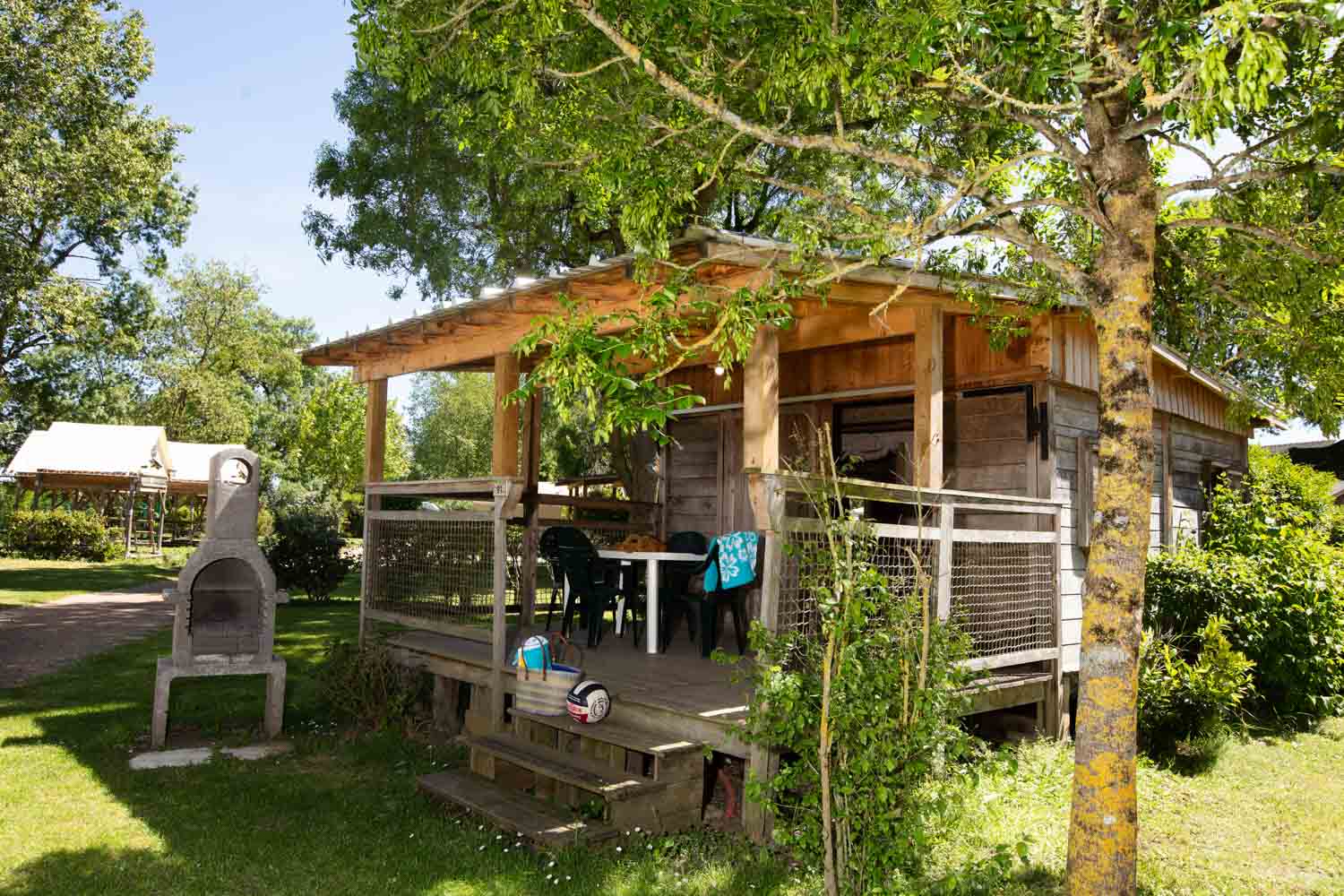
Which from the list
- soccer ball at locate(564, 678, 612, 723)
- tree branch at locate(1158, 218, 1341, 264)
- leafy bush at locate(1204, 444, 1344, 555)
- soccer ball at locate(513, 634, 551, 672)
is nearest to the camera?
tree branch at locate(1158, 218, 1341, 264)

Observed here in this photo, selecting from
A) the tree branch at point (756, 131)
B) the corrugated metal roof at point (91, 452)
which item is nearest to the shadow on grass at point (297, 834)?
the tree branch at point (756, 131)

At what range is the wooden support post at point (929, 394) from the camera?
6.30 m

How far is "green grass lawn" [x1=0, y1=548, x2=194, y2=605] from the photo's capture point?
1559 cm

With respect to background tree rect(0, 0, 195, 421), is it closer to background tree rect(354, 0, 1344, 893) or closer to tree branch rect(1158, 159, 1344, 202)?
background tree rect(354, 0, 1344, 893)

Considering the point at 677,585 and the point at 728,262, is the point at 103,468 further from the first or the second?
→ the point at 728,262

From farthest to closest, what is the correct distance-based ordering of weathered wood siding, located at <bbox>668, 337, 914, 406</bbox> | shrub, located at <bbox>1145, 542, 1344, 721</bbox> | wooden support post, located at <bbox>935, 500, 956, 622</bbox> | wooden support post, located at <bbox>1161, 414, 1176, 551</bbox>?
wooden support post, located at <bbox>1161, 414, 1176, 551</bbox>
weathered wood siding, located at <bbox>668, 337, 914, 406</bbox>
shrub, located at <bbox>1145, 542, 1344, 721</bbox>
wooden support post, located at <bbox>935, 500, 956, 622</bbox>

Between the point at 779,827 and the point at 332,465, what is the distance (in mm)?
28326

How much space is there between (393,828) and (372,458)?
175 inches

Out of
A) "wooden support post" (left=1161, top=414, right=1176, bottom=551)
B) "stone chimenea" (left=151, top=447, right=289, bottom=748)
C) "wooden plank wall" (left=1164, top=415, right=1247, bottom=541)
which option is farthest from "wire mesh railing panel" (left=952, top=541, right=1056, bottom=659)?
"stone chimenea" (left=151, top=447, right=289, bottom=748)

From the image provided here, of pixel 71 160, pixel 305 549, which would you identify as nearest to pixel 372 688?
pixel 305 549

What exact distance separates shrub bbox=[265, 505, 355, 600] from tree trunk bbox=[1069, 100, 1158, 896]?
42.1ft

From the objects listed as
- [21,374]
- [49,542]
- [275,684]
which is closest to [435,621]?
[275,684]

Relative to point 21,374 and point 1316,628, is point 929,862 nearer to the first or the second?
point 1316,628

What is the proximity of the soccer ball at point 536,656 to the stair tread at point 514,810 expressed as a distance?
0.70 meters
